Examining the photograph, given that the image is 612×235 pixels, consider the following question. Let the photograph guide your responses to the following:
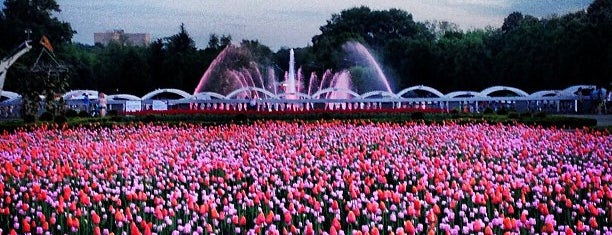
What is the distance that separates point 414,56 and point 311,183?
49834 mm

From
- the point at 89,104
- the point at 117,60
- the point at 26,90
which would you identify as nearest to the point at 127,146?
the point at 26,90

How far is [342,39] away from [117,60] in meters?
17.0

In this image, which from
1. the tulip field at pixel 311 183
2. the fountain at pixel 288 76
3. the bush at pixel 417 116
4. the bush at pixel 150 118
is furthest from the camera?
the fountain at pixel 288 76

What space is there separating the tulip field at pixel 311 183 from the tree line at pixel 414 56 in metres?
27.3

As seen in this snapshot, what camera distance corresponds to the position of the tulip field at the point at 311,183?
6637 millimetres

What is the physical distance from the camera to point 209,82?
55.9 meters

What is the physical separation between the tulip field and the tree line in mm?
27339

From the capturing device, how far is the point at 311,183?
8469 millimetres

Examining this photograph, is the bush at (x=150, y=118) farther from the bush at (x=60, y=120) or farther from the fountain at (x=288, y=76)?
the fountain at (x=288, y=76)

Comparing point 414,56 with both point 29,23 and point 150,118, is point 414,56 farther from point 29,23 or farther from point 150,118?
point 150,118

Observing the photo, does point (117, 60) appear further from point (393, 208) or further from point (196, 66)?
point (393, 208)

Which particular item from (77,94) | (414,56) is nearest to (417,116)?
(77,94)

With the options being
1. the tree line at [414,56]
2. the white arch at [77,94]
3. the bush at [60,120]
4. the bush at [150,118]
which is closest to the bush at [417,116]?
the bush at [150,118]

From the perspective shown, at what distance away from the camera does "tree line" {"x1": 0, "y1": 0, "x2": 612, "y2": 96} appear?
4284 centimetres
